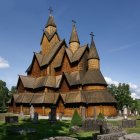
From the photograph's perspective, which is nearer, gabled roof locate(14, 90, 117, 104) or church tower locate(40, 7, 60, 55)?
gabled roof locate(14, 90, 117, 104)

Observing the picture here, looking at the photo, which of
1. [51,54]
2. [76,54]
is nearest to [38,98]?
[51,54]

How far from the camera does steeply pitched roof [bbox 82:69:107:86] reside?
1831 inches

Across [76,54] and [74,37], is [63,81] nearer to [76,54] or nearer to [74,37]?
[76,54]

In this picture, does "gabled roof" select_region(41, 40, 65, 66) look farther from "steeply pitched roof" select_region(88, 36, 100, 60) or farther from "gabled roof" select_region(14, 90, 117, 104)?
"steeply pitched roof" select_region(88, 36, 100, 60)

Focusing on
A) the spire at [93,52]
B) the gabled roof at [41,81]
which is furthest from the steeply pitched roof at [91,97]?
the spire at [93,52]

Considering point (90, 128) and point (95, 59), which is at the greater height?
point (95, 59)

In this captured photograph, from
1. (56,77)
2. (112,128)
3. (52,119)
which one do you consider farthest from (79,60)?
(112,128)

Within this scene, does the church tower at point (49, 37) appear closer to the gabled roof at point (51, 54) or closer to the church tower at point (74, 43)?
the gabled roof at point (51, 54)

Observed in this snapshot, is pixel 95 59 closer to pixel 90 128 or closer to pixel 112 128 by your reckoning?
pixel 90 128

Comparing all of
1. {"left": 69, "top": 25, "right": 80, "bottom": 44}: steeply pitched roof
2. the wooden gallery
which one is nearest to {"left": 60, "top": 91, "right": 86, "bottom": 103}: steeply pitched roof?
the wooden gallery

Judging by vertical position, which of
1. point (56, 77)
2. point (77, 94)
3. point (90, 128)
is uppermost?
point (56, 77)

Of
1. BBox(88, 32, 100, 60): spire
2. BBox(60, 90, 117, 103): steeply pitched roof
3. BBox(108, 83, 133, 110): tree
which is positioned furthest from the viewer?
BBox(108, 83, 133, 110): tree

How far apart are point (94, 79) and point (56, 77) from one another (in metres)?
10.9

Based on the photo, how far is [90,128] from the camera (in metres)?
24.9
